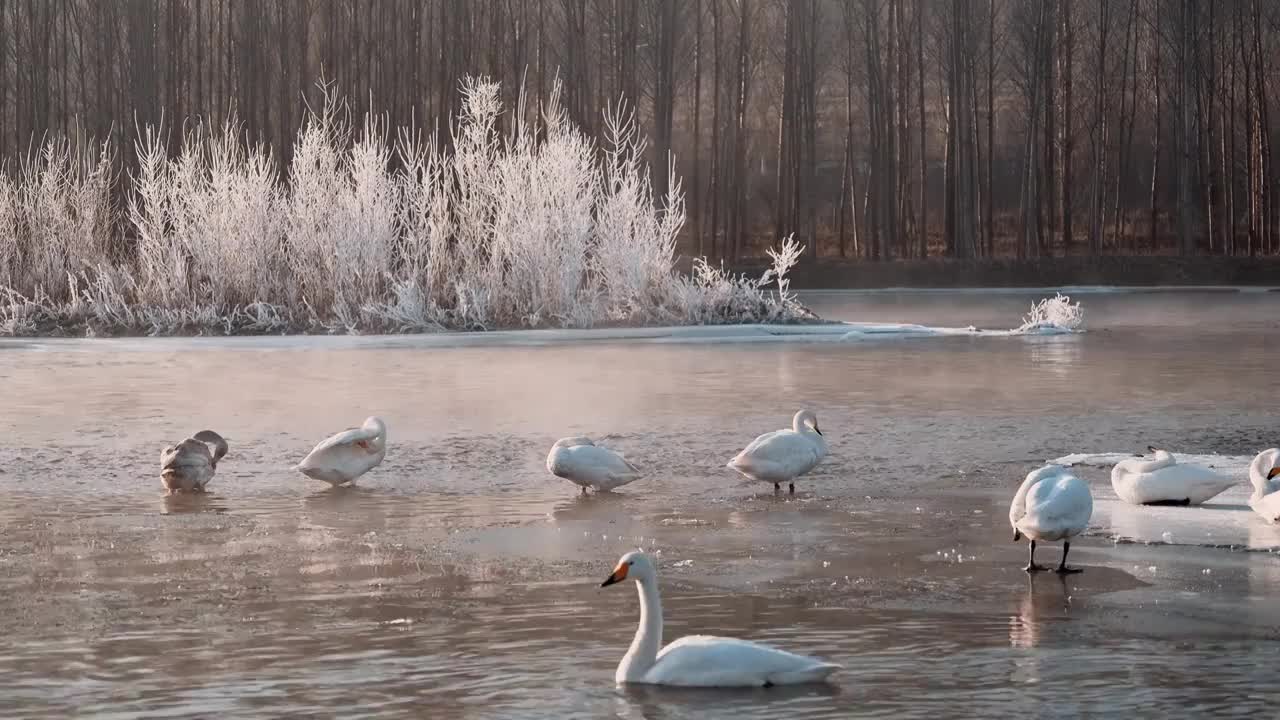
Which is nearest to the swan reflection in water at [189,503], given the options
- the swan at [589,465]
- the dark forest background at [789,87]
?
the swan at [589,465]

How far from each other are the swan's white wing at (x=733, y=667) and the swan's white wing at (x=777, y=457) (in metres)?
4.51

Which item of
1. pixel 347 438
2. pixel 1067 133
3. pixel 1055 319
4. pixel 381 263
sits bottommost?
pixel 347 438

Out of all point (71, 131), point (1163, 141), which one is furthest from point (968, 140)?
point (71, 131)

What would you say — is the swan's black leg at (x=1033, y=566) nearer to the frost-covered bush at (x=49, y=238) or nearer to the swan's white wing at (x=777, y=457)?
the swan's white wing at (x=777, y=457)

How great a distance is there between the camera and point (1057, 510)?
26.9 feet

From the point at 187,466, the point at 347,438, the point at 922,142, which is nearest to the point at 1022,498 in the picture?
the point at 347,438

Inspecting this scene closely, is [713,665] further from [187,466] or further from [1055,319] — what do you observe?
[1055,319]

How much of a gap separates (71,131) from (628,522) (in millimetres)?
63409

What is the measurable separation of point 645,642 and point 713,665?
266 millimetres

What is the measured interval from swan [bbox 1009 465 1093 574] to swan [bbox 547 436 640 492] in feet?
9.92

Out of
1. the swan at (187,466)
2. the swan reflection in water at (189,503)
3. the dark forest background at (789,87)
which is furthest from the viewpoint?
the dark forest background at (789,87)

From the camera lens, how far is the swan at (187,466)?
10984mm

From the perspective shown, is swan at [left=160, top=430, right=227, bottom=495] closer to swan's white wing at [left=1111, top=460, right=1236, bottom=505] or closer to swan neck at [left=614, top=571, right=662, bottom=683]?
swan neck at [left=614, top=571, right=662, bottom=683]

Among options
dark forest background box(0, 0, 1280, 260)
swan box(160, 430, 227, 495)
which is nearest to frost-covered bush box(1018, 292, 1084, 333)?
swan box(160, 430, 227, 495)
